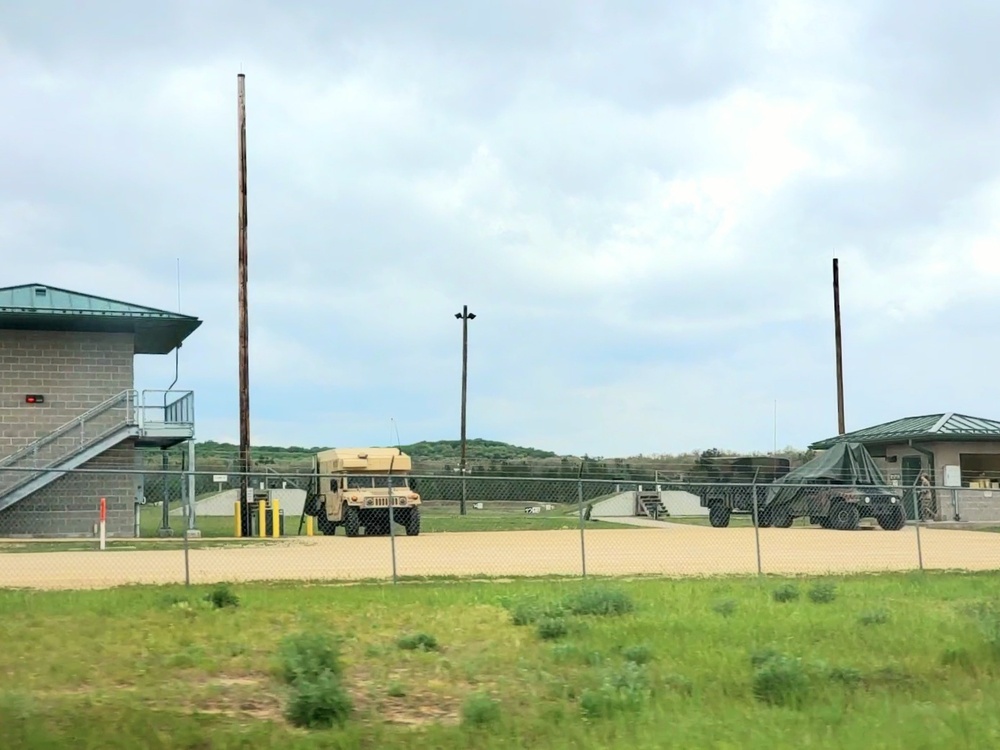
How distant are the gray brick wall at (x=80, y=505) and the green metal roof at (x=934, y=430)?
28.9 m

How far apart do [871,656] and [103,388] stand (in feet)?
101

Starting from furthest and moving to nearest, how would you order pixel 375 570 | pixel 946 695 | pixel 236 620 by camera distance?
pixel 375 570 → pixel 236 620 → pixel 946 695

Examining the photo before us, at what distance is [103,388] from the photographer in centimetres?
3791

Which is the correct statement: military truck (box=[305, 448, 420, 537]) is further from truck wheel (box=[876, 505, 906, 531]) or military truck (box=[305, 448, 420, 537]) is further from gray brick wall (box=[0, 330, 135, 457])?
truck wheel (box=[876, 505, 906, 531])

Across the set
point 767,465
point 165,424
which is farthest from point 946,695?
point 767,465

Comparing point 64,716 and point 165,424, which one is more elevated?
point 165,424

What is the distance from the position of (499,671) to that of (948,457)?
132 ft

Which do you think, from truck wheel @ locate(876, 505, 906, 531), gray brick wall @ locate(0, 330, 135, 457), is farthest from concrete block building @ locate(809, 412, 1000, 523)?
gray brick wall @ locate(0, 330, 135, 457)

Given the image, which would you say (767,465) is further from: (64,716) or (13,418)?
(64,716)

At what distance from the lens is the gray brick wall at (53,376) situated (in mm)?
37188

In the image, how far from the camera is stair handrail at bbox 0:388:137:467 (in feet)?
119

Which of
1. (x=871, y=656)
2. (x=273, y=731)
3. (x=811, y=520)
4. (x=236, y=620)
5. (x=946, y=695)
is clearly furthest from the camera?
(x=811, y=520)

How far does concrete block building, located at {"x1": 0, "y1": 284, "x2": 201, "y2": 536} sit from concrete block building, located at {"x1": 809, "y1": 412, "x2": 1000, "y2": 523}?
25.8 meters

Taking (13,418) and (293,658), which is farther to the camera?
(13,418)
